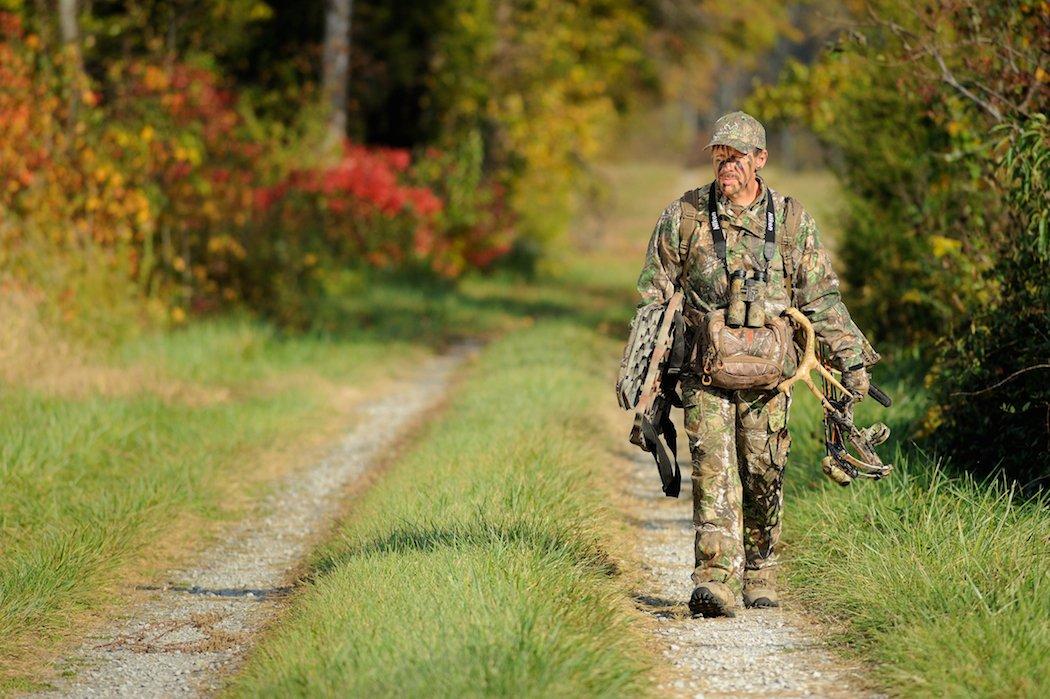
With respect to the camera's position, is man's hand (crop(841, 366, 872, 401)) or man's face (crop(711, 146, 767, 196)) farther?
man's hand (crop(841, 366, 872, 401))

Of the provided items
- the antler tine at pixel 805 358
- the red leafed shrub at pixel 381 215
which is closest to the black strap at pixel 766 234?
the antler tine at pixel 805 358

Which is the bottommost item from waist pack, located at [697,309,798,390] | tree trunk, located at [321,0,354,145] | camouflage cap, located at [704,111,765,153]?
waist pack, located at [697,309,798,390]

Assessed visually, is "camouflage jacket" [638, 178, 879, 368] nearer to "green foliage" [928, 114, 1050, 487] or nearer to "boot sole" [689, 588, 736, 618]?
"boot sole" [689, 588, 736, 618]

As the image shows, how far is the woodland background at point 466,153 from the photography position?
892cm

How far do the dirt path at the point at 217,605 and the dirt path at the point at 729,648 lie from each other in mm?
1787

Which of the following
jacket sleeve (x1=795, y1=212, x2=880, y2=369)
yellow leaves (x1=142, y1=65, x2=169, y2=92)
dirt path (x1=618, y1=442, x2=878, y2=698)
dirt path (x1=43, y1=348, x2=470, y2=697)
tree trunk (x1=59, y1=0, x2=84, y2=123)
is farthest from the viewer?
yellow leaves (x1=142, y1=65, x2=169, y2=92)

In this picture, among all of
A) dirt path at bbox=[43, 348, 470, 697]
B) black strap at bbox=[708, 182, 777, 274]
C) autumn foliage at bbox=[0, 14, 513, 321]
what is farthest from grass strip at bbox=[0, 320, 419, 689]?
black strap at bbox=[708, 182, 777, 274]

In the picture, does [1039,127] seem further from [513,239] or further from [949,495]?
[513,239]

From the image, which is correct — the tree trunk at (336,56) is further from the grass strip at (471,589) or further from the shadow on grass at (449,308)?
the grass strip at (471,589)

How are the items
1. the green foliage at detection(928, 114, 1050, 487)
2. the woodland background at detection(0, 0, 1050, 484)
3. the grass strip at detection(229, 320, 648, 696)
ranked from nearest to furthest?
1. the grass strip at detection(229, 320, 648, 696)
2. the green foliage at detection(928, 114, 1050, 487)
3. the woodland background at detection(0, 0, 1050, 484)

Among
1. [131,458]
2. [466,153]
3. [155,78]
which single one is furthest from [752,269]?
[466,153]

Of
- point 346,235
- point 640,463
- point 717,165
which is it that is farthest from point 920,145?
point 346,235

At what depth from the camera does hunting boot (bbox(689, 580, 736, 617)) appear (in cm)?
619

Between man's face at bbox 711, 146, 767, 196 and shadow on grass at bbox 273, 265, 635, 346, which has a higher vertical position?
man's face at bbox 711, 146, 767, 196
